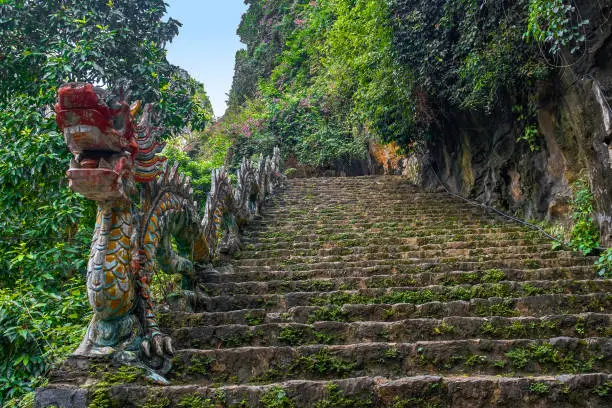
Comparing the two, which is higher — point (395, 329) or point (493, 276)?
point (493, 276)

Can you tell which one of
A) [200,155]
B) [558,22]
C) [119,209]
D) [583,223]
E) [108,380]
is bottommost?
[108,380]

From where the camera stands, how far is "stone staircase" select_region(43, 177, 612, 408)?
2711mm

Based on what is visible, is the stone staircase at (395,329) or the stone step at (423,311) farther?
the stone step at (423,311)

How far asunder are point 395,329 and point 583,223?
3.25 m

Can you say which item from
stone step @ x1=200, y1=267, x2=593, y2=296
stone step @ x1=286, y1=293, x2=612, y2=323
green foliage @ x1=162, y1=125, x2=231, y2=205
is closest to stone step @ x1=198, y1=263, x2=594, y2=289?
stone step @ x1=200, y1=267, x2=593, y2=296

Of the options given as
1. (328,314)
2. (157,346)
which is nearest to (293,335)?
(328,314)

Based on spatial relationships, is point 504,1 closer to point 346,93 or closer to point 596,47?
point 596,47

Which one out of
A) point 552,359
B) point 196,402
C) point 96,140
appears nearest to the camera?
point 196,402

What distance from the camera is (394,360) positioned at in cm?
314

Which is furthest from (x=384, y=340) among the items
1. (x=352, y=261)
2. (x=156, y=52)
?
(x=156, y=52)

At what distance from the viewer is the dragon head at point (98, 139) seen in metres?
2.69

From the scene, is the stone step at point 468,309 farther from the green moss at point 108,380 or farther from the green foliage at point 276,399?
the green moss at point 108,380

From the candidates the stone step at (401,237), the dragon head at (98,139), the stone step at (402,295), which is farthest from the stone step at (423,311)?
the stone step at (401,237)

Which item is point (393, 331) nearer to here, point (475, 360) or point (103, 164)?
point (475, 360)
